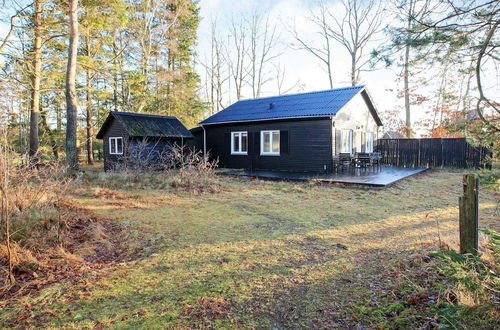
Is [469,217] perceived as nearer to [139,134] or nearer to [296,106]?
[296,106]

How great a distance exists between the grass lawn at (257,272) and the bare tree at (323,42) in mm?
23010

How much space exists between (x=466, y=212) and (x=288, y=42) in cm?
2832

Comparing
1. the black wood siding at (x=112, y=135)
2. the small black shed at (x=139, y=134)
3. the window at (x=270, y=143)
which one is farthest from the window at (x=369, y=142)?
the black wood siding at (x=112, y=135)

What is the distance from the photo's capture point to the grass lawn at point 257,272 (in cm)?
271

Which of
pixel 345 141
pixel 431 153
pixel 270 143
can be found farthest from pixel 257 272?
pixel 431 153

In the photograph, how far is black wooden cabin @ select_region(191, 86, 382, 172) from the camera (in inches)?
551

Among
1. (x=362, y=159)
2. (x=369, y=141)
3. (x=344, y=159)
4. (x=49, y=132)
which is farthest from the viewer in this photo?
(x=49, y=132)

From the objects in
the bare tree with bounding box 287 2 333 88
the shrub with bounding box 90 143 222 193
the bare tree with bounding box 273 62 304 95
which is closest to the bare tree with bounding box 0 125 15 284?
the shrub with bounding box 90 143 222 193

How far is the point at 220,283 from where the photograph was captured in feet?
11.0

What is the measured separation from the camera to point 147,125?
16938 millimetres

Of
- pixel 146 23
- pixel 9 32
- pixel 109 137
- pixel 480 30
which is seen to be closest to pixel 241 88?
pixel 146 23

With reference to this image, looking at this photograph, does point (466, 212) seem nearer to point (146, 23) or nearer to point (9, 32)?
point (9, 32)

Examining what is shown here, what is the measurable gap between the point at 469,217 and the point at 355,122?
44.1 ft

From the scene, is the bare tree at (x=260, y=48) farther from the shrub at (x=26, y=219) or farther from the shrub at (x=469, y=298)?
the shrub at (x=469, y=298)
